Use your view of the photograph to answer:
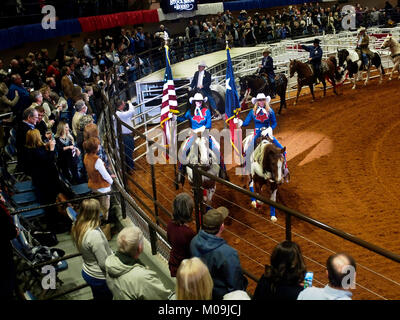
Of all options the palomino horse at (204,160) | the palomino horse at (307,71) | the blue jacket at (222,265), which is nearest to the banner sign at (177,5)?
the palomino horse at (307,71)

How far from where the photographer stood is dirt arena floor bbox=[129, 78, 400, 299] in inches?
276

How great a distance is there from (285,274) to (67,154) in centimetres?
507

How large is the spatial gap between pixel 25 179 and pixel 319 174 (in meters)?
7.00

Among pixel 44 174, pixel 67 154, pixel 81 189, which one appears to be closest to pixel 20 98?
pixel 67 154

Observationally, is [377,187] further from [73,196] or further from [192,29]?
[192,29]

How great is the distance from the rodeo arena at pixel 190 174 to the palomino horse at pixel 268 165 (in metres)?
0.03

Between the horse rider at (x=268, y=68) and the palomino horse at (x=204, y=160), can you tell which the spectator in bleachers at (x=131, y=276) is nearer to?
the palomino horse at (x=204, y=160)

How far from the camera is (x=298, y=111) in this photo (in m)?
16.5

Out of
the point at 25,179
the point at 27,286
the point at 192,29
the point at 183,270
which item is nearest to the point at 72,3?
the point at 192,29

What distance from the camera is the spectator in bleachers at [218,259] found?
355 cm

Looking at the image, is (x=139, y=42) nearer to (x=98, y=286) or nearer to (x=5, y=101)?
(x=5, y=101)

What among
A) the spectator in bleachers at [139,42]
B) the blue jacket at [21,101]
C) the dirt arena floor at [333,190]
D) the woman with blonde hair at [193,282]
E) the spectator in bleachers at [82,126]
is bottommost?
the dirt arena floor at [333,190]

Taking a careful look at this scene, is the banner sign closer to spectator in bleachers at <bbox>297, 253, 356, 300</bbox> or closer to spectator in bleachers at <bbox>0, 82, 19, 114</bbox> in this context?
spectator in bleachers at <bbox>0, 82, 19, 114</bbox>

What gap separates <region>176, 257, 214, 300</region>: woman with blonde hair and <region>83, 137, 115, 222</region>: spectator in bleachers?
3.36 meters
